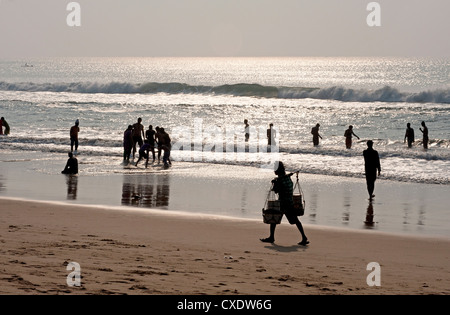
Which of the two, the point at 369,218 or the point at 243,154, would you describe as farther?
the point at 243,154

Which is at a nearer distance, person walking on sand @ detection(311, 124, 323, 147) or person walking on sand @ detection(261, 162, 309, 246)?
person walking on sand @ detection(261, 162, 309, 246)

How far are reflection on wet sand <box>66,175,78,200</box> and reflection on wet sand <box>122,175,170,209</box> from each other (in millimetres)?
1190

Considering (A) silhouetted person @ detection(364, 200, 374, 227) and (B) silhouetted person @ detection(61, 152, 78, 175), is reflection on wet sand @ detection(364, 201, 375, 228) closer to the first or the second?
(A) silhouetted person @ detection(364, 200, 374, 227)

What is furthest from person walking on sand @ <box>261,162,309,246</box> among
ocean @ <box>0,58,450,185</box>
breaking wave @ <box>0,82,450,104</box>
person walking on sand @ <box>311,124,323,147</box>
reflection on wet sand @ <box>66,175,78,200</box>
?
breaking wave @ <box>0,82,450,104</box>

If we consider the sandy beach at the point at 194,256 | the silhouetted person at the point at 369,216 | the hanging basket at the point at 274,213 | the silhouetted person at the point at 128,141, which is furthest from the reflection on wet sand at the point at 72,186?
the silhouetted person at the point at 369,216

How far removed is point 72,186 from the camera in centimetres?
1822

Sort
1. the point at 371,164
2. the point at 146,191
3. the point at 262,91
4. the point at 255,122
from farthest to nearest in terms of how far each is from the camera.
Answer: the point at 262,91
the point at 255,122
the point at 146,191
the point at 371,164

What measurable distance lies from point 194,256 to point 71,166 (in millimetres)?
11531

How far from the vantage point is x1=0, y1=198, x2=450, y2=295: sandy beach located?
7.78 meters

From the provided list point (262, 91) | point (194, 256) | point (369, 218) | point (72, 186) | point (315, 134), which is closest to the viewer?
A: point (194, 256)

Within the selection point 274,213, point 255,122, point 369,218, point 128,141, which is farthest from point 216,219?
point 255,122

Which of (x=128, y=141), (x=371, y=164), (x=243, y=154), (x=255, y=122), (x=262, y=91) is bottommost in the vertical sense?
(x=243, y=154)

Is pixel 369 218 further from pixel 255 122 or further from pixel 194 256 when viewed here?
pixel 255 122
